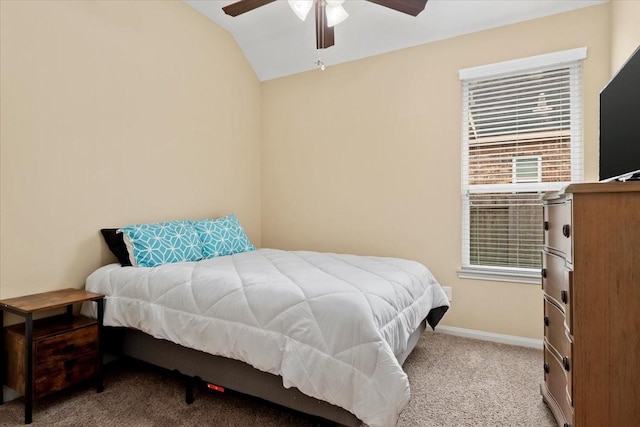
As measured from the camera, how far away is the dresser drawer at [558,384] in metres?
1.50

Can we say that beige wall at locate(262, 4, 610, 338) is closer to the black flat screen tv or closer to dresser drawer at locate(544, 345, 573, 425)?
the black flat screen tv

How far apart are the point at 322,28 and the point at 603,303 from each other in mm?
2050

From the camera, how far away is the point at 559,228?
161 centimetres

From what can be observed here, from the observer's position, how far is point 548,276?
1.83 metres

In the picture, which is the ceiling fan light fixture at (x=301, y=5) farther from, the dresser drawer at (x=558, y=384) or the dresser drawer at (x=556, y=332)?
the dresser drawer at (x=558, y=384)

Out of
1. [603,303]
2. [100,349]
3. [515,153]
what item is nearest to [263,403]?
[100,349]

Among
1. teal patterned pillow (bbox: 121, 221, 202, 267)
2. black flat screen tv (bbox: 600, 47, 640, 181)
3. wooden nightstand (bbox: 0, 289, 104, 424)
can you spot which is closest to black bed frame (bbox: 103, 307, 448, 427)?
wooden nightstand (bbox: 0, 289, 104, 424)

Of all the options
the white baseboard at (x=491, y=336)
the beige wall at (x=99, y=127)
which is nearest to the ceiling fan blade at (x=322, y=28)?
the beige wall at (x=99, y=127)

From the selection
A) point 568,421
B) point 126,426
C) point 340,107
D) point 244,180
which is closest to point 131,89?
point 244,180

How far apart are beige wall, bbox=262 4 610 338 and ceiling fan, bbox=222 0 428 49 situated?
120 centimetres

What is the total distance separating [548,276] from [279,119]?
10.0 ft

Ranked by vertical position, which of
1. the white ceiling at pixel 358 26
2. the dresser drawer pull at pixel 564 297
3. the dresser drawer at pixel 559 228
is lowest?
the dresser drawer pull at pixel 564 297

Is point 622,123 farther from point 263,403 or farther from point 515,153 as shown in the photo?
point 263,403

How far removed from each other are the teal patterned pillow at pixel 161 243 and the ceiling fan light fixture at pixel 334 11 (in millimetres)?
1823
